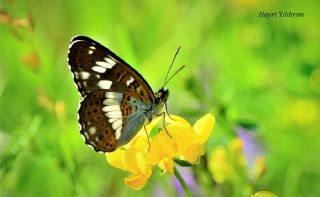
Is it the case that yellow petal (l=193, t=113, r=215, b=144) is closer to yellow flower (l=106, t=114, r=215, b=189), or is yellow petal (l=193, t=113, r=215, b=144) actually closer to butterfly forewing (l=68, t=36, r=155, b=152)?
yellow flower (l=106, t=114, r=215, b=189)

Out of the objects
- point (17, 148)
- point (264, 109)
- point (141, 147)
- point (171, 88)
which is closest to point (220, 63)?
point (171, 88)

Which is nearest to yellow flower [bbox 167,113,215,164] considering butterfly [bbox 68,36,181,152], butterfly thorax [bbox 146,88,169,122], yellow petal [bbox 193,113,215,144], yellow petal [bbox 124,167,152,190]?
yellow petal [bbox 193,113,215,144]

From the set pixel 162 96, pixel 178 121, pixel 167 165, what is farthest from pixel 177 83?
pixel 167 165

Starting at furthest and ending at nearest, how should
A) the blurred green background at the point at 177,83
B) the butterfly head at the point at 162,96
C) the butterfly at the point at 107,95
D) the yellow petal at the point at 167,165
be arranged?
the blurred green background at the point at 177,83, the butterfly head at the point at 162,96, the butterfly at the point at 107,95, the yellow petal at the point at 167,165

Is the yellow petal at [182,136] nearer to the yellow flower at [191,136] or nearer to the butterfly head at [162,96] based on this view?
the yellow flower at [191,136]

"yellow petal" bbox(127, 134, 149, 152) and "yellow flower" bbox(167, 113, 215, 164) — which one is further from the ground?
"yellow petal" bbox(127, 134, 149, 152)

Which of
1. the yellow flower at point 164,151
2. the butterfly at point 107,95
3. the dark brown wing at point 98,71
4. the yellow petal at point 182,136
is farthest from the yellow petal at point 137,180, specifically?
the dark brown wing at point 98,71

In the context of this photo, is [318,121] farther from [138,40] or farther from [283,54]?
[138,40]

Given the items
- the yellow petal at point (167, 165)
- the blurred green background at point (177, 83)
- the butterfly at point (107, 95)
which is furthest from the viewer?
the blurred green background at point (177, 83)
